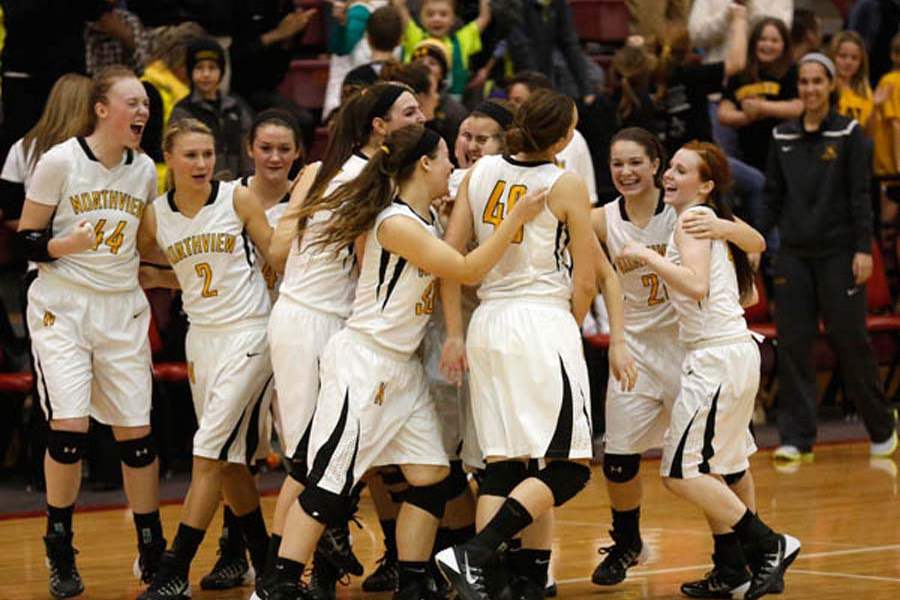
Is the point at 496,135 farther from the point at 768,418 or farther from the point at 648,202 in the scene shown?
the point at 768,418

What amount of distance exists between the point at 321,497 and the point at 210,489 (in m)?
0.78

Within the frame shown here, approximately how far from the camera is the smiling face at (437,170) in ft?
20.6

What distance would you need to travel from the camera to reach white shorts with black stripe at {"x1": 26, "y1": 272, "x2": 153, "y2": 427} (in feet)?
22.6

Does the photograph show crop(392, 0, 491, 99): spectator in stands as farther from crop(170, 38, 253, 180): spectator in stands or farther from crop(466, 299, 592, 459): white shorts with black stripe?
crop(466, 299, 592, 459): white shorts with black stripe

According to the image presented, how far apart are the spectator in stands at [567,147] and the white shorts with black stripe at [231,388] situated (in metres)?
2.91

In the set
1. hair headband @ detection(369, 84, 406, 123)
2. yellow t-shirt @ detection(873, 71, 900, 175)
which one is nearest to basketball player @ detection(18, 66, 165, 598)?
hair headband @ detection(369, 84, 406, 123)

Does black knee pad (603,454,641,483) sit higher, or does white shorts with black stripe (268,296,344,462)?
white shorts with black stripe (268,296,344,462)

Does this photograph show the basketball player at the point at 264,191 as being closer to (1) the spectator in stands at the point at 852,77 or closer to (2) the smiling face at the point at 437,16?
(2) the smiling face at the point at 437,16

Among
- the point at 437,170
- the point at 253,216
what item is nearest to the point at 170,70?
the point at 253,216

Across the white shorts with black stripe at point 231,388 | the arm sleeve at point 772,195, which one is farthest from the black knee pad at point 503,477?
the arm sleeve at point 772,195

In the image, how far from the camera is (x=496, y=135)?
6887mm

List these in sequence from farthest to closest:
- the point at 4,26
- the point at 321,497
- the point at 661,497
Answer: the point at 4,26
the point at 661,497
the point at 321,497

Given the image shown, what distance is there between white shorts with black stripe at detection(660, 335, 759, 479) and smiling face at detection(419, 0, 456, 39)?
5.29 meters

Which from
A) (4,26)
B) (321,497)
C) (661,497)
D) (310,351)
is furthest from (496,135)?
(4,26)
